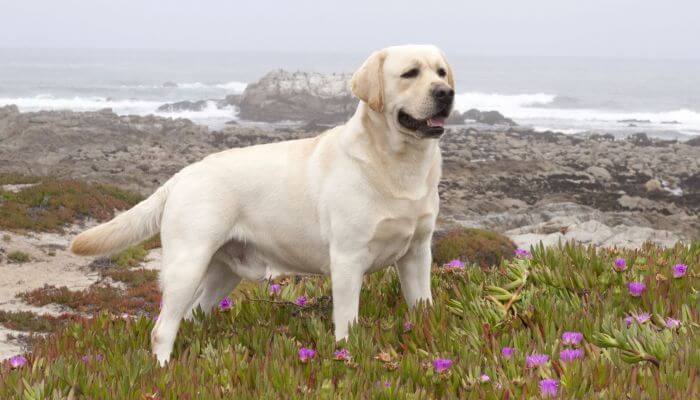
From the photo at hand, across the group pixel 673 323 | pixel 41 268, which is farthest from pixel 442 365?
pixel 41 268

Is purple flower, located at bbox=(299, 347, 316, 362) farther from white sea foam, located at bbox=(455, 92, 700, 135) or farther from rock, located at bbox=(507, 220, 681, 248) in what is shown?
white sea foam, located at bbox=(455, 92, 700, 135)

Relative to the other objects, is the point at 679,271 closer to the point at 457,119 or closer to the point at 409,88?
the point at 409,88

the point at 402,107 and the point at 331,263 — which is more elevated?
the point at 402,107

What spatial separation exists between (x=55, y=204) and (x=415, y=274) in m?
16.9

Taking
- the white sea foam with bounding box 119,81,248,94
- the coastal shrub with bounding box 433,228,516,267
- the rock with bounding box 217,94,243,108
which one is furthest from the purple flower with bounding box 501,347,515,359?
the white sea foam with bounding box 119,81,248,94

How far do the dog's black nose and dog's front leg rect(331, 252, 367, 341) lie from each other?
3.84 ft

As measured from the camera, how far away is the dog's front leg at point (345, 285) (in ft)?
17.1

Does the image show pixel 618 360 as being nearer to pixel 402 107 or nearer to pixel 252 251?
pixel 402 107

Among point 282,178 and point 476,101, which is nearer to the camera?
point 282,178

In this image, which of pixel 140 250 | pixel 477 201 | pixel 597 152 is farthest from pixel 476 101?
pixel 140 250

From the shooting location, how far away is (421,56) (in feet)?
17.0

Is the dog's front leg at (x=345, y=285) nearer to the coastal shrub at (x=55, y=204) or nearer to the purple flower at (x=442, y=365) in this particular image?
the purple flower at (x=442, y=365)

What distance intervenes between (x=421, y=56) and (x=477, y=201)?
24436 mm

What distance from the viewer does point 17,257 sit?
16.6 metres
